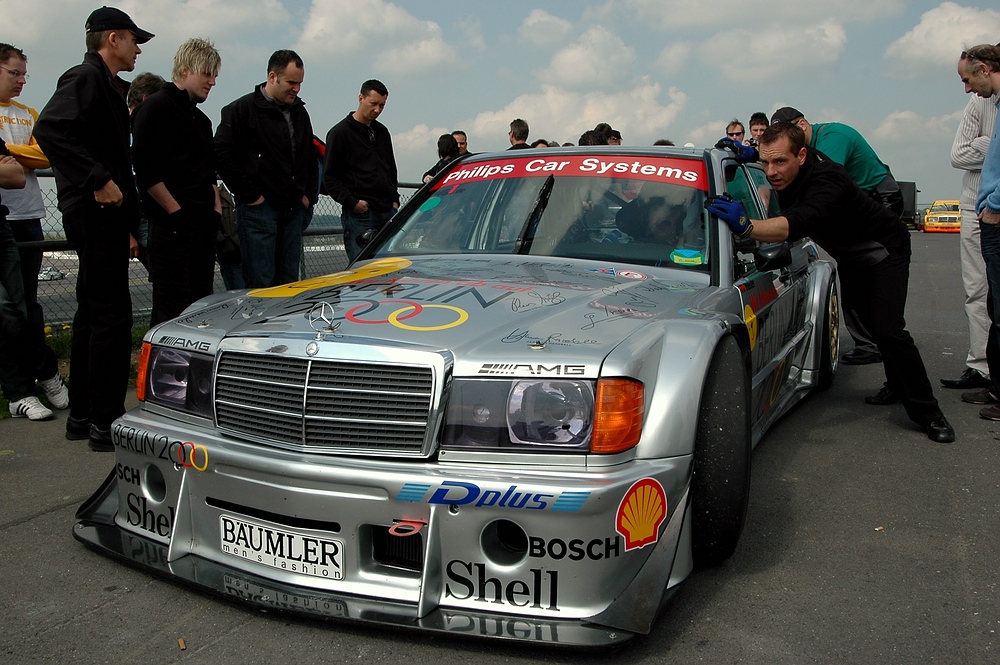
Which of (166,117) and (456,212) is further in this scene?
(166,117)

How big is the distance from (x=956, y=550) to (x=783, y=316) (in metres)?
1.58

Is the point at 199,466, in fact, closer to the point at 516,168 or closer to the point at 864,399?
the point at 516,168

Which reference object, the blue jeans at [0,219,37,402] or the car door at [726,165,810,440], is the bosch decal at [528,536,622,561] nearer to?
the car door at [726,165,810,440]

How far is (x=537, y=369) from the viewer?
2.44 m

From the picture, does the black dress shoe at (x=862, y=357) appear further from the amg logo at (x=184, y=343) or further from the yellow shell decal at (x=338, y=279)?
the amg logo at (x=184, y=343)

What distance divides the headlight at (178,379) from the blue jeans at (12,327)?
2392 mm

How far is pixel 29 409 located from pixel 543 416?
3.86 meters

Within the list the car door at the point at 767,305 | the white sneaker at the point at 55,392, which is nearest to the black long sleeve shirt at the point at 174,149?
the white sneaker at the point at 55,392

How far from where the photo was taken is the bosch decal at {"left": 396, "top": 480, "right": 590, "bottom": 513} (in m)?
2.33

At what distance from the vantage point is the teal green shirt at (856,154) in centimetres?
667

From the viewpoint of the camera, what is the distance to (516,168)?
4184 millimetres

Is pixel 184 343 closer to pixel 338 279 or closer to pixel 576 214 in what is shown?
pixel 338 279

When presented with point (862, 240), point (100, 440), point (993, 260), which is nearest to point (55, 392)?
point (100, 440)

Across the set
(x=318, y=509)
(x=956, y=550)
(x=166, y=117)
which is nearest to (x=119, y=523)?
(x=318, y=509)
